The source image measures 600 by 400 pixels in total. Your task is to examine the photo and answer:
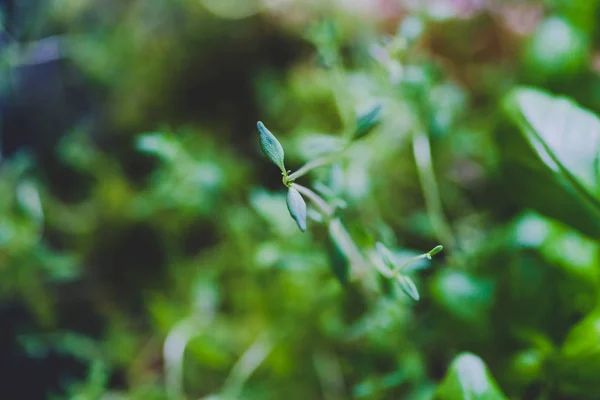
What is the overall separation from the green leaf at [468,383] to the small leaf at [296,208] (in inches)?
8.3

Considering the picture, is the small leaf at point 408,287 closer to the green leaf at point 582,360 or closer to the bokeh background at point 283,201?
the bokeh background at point 283,201

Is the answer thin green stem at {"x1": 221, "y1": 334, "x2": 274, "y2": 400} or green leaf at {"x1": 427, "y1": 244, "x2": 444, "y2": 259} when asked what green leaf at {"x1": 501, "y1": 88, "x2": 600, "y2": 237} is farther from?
thin green stem at {"x1": 221, "y1": 334, "x2": 274, "y2": 400}

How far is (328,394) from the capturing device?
0.69 m

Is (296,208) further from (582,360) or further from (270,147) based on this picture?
(582,360)

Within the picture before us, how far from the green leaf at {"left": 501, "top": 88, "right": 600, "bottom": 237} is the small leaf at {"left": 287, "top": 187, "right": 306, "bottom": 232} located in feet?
0.95

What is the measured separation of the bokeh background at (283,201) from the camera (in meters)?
0.54

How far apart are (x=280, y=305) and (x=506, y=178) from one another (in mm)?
355

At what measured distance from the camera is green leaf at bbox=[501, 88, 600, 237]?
49 centimetres

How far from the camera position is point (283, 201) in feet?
2.19

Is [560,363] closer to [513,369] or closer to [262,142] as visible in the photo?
[513,369]

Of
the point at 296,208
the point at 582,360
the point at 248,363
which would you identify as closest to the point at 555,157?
the point at 582,360

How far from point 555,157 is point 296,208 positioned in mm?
295

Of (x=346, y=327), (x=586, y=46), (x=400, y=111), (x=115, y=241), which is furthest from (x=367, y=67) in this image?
(x=115, y=241)

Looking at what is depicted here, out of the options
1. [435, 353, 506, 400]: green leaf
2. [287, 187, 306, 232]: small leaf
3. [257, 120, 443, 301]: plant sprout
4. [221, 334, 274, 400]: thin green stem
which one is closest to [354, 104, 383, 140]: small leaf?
[257, 120, 443, 301]: plant sprout
